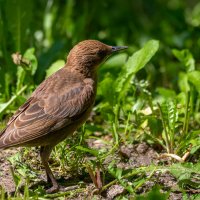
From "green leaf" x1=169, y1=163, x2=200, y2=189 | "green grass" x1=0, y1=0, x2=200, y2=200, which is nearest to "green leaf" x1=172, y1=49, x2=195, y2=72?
"green grass" x1=0, y1=0, x2=200, y2=200

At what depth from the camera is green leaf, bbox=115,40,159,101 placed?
680cm

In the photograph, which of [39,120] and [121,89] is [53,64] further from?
[39,120]

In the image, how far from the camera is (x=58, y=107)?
6.03 meters

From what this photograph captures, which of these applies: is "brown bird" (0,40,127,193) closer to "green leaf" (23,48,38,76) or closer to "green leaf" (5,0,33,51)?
"green leaf" (23,48,38,76)

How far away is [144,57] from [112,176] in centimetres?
155

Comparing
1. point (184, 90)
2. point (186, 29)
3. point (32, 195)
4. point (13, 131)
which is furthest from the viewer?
point (186, 29)

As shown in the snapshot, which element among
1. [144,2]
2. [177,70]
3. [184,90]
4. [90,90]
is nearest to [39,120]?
[90,90]

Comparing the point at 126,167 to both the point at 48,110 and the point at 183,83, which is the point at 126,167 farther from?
the point at 183,83

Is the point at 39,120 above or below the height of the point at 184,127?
above

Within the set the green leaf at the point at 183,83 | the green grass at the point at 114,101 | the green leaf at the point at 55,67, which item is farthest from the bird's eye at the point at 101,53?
the green leaf at the point at 183,83

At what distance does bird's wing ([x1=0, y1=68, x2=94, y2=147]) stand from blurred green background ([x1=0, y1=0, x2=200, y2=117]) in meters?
0.80

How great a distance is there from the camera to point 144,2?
33.4ft

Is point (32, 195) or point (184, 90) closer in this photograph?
point (32, 195)

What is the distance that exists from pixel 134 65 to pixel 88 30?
2.32m
